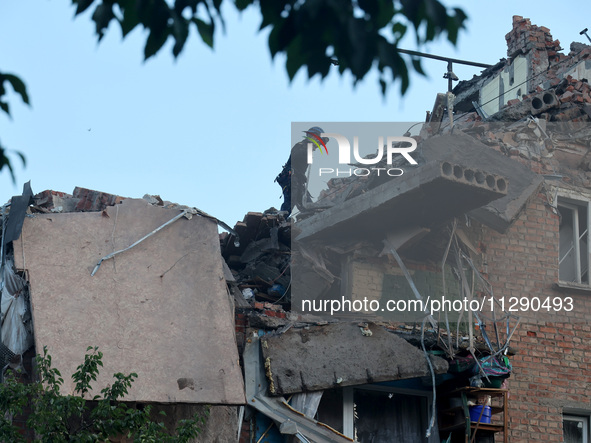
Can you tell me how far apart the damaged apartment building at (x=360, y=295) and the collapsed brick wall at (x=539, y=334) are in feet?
0.08

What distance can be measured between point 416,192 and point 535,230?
2345 millimetres

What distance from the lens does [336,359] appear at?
9.50m

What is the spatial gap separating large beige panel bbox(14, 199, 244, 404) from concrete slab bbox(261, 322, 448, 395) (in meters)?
0.58

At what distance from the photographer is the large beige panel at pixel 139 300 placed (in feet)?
27.8

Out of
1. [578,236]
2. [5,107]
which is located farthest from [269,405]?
[5,107]

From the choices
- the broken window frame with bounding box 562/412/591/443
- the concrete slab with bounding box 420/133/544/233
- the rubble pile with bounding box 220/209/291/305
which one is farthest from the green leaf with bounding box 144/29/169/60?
the broken window frame with bounding box 562/412/591/443

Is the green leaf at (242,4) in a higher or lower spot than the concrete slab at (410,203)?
lower

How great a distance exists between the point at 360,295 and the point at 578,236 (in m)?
3.22

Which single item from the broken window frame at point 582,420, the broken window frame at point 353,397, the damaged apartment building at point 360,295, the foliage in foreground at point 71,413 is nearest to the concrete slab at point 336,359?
the damaged apartment building at point 360,295

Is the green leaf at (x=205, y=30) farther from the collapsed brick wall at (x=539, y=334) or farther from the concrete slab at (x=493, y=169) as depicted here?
the collapsed brick wall at (x=539, y=334)

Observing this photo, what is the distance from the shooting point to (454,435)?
984 cm

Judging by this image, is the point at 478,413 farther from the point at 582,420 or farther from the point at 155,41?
the point at 155,41

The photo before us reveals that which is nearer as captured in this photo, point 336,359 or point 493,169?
point 336,359

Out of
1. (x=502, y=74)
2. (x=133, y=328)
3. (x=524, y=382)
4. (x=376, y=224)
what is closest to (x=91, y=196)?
(x=133, y=328)
